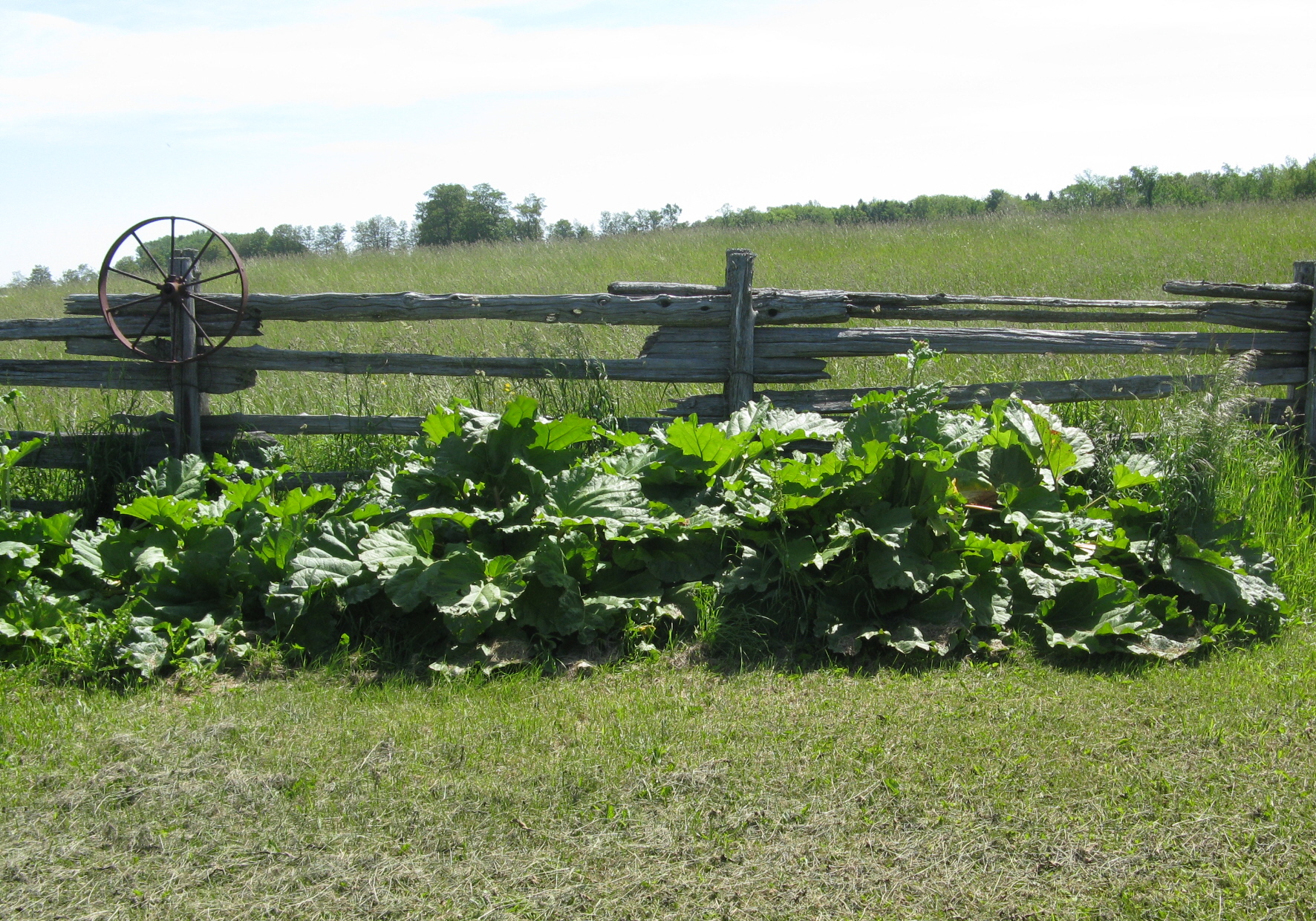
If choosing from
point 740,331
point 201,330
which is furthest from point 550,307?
point 201,330

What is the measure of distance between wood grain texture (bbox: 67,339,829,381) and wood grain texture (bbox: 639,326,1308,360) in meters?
0.06

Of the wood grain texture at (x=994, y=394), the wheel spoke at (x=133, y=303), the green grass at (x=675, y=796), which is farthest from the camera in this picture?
the wood grain texture at (x=994, y=394)

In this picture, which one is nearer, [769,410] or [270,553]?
[270,553]

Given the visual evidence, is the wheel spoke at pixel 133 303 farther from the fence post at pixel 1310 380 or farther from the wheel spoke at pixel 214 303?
the fence post at pixel 1310 380

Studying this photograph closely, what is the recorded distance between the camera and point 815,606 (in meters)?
4.30

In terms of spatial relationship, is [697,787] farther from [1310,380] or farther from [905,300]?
[1310,380]

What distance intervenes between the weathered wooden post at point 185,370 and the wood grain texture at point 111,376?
7 centimetres

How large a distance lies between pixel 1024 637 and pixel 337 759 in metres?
2.90

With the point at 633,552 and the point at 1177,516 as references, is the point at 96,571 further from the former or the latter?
the point at 1177,516

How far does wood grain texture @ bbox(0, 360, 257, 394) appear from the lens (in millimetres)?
5875

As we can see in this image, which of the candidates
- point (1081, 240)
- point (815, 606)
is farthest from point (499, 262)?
point (815, 606)

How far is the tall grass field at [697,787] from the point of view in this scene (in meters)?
2.61

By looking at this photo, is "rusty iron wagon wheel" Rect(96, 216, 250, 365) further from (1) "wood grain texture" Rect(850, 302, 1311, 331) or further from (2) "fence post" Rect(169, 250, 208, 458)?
(1) "wood grain texture" Rect(850, 302, 1311, 331)

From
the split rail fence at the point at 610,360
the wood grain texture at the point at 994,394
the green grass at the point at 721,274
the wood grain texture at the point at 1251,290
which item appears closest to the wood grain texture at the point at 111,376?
the split rail fence at the point at 610,360
